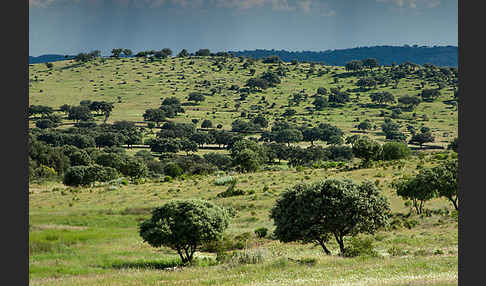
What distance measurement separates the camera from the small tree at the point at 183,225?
82.2 ft

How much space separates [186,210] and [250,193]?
31.0 m

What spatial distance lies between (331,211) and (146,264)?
10.0m

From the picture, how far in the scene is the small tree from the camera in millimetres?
25062

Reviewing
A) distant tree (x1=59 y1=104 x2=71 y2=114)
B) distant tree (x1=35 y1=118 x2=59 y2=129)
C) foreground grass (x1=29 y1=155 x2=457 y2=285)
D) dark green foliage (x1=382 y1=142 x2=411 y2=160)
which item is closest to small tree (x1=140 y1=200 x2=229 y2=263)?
foreground grass (x1=29 y1=155 x2=457 y2=285)

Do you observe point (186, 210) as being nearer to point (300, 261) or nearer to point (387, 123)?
point (300, 261)

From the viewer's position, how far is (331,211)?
24.9 metres

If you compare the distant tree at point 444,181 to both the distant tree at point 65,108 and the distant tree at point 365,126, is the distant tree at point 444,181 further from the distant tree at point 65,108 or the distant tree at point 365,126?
the distant tree at point 65,108

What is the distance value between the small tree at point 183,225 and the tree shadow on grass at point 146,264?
0.76m

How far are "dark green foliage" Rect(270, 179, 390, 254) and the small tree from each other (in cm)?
371

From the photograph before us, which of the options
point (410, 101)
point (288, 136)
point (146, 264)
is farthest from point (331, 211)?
point (410, 101)

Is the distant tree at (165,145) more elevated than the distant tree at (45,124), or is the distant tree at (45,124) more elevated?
the distant tree at (45,124)

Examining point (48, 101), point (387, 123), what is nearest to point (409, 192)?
point (387, 123)

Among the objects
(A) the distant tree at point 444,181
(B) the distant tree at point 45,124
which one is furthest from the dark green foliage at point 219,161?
(A) the distant tree at point 444,181

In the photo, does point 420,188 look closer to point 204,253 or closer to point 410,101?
point 204,253
